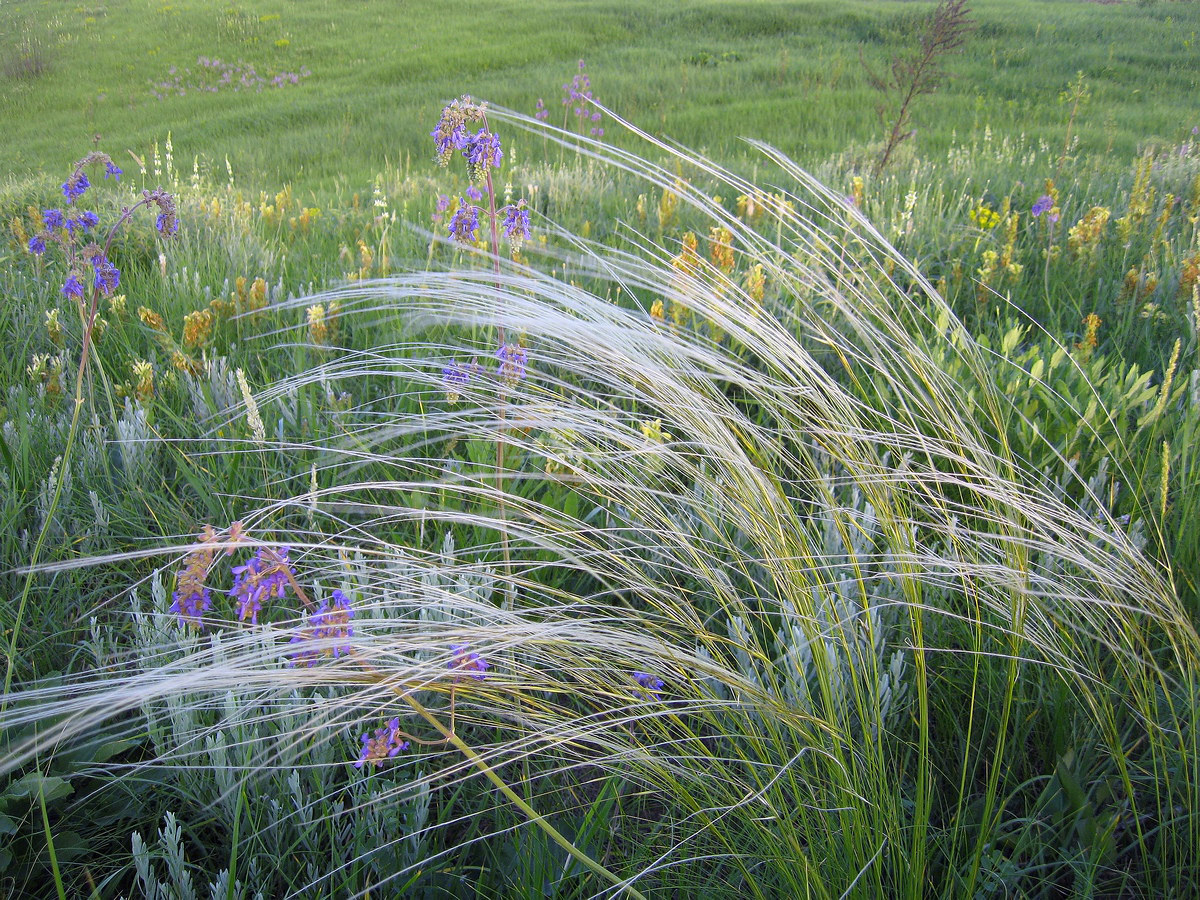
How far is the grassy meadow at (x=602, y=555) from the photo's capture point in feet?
3.31

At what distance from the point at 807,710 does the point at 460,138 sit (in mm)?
1430

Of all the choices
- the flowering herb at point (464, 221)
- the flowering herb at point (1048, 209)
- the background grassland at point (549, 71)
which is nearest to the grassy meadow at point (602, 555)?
the flowering herb at point (464, 221)

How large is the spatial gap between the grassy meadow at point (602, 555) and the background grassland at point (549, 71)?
276 inches

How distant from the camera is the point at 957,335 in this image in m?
1.22

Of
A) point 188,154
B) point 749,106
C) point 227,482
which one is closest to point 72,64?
point 188,154

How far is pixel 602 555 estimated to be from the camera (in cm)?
111

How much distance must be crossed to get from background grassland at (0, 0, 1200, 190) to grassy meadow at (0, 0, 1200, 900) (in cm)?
700

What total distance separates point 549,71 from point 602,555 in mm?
17481

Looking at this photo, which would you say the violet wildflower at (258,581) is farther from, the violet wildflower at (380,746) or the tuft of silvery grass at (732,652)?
the violet wildflower at (380,746)

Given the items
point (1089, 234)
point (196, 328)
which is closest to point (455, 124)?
point (196, 328)

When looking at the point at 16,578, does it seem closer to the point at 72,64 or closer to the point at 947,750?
the point at 947,750

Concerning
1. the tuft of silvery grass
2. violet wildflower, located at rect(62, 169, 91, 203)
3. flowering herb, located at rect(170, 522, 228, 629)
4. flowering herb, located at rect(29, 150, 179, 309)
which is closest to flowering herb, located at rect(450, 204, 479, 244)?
the tuft of silvery grass

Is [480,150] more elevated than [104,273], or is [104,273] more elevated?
[480,150]

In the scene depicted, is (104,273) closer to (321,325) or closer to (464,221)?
(321,325)
